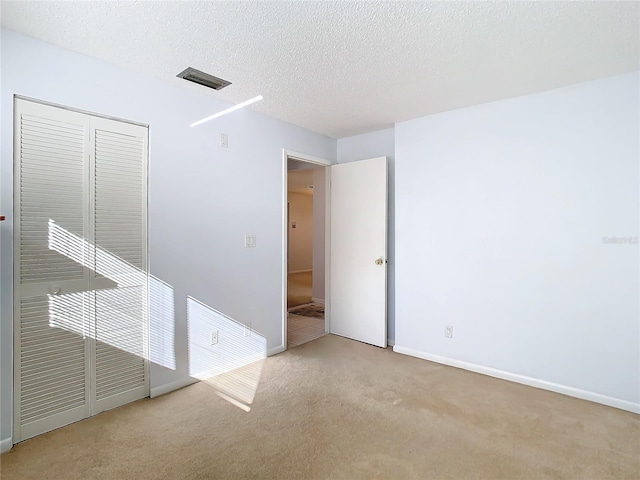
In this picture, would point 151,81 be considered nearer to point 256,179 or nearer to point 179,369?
point 256,179

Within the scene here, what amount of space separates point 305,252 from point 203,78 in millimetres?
7741

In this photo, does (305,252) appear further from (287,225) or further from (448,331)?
(448,331)

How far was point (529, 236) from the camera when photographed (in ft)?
9.01

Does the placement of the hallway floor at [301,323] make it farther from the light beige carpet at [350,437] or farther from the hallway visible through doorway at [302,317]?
the light beige carpet at [350,437]

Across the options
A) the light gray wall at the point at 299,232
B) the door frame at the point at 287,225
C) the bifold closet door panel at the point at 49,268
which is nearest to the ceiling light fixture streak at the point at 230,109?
the door frame at the point at 287,225

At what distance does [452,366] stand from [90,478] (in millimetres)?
2826

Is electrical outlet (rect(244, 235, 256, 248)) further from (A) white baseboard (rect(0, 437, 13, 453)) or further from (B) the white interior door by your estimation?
(A) white baseboard (rect(0, 437, 13, 453))

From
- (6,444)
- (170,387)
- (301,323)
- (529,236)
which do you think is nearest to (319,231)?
(301,323)

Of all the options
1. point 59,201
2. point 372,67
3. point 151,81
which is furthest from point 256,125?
point 59,201

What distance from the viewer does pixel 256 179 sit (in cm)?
325

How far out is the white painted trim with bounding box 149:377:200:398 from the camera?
2535 mm

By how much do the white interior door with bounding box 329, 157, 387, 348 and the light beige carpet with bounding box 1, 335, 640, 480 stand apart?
3.41 ft

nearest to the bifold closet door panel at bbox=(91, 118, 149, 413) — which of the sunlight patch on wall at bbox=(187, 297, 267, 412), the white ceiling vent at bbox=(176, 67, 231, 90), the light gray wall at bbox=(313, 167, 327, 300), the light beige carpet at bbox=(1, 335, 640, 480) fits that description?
the light beige carpet at bbox=(1, 335, 640, 480)

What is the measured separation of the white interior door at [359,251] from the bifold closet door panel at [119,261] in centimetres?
220
